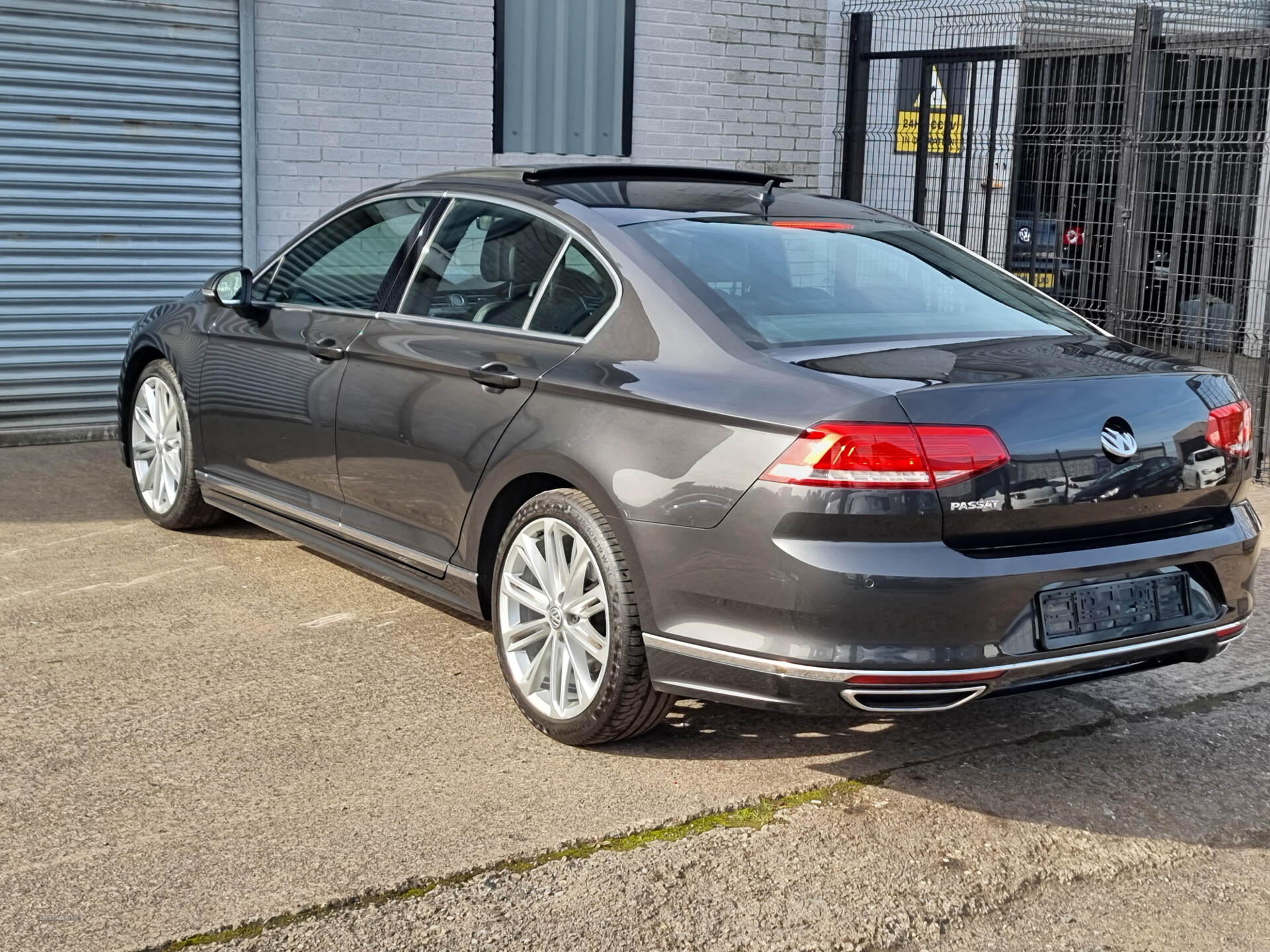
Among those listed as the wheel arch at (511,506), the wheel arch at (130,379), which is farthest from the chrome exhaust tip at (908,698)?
the wheel arch at (130,379)

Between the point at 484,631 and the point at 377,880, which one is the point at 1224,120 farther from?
the point at 377,880

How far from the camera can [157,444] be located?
6.06 m

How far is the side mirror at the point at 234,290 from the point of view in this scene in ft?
17.7

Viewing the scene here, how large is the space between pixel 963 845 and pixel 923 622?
0.59 m

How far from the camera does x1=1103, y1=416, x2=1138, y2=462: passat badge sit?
136 inches

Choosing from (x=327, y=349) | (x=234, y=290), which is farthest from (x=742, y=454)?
(x=234, y=290)

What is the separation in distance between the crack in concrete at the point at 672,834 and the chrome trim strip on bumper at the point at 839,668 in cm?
41

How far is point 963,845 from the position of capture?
3.47 meters

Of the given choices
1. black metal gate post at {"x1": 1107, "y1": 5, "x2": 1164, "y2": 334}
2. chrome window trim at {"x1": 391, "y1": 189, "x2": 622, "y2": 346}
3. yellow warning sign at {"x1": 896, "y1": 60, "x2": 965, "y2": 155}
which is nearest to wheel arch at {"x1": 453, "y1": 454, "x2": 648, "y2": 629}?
chrome window trim at {"x1": 391, "y1": 189, "x2": 622, "y2": 346}

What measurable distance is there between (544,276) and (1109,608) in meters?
1.81

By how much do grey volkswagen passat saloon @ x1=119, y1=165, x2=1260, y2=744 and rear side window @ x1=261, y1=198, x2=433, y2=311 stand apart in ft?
0.08

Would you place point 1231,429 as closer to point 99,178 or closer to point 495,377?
point 495,377

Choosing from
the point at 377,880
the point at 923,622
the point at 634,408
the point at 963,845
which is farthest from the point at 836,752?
the point at 377,880

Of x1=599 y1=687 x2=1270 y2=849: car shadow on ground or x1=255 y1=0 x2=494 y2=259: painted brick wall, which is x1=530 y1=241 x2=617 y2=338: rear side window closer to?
x1=599 y1=687 x2=1270 y2=849: car shadow on ground
